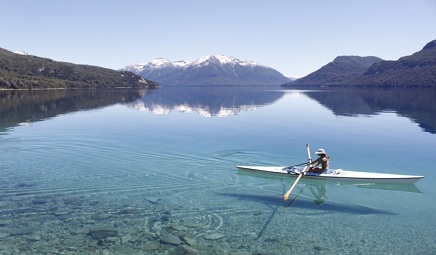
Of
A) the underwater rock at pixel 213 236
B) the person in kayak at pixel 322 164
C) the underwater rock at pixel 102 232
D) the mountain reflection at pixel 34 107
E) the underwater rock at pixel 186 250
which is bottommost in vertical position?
the underwater rock at pixel 186 250

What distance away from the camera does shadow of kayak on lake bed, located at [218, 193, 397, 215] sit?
74.6ft

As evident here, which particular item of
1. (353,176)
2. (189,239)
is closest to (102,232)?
(189,239)

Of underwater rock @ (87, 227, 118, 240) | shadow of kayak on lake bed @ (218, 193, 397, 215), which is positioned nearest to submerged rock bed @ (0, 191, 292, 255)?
underwater rock @ (87, 227, 118, 240)

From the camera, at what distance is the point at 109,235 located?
746 inches

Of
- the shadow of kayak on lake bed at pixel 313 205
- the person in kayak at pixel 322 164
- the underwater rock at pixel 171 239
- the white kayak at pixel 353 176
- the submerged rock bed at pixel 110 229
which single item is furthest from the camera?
the person in kayak at pixel 322 164

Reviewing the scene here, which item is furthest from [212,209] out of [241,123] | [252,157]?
[241,123]

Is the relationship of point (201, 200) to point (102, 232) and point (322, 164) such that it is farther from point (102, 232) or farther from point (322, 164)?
point (322, 164)

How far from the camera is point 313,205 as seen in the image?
2405 cm

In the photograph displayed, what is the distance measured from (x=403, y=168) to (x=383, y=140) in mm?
15968

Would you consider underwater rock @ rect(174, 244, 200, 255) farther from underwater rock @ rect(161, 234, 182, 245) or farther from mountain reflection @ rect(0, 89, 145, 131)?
mountain reflection @ rect(0, 89, 145, 131)

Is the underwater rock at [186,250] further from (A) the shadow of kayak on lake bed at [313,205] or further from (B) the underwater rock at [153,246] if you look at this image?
(A) the shadow of kayak on lake bed at [313,205]

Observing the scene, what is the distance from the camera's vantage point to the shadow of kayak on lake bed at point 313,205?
22.8m

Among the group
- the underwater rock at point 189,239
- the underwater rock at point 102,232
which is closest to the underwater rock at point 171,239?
the underwater rock at point 189,239

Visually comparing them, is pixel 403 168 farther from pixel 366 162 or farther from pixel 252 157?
pixel 252 157
